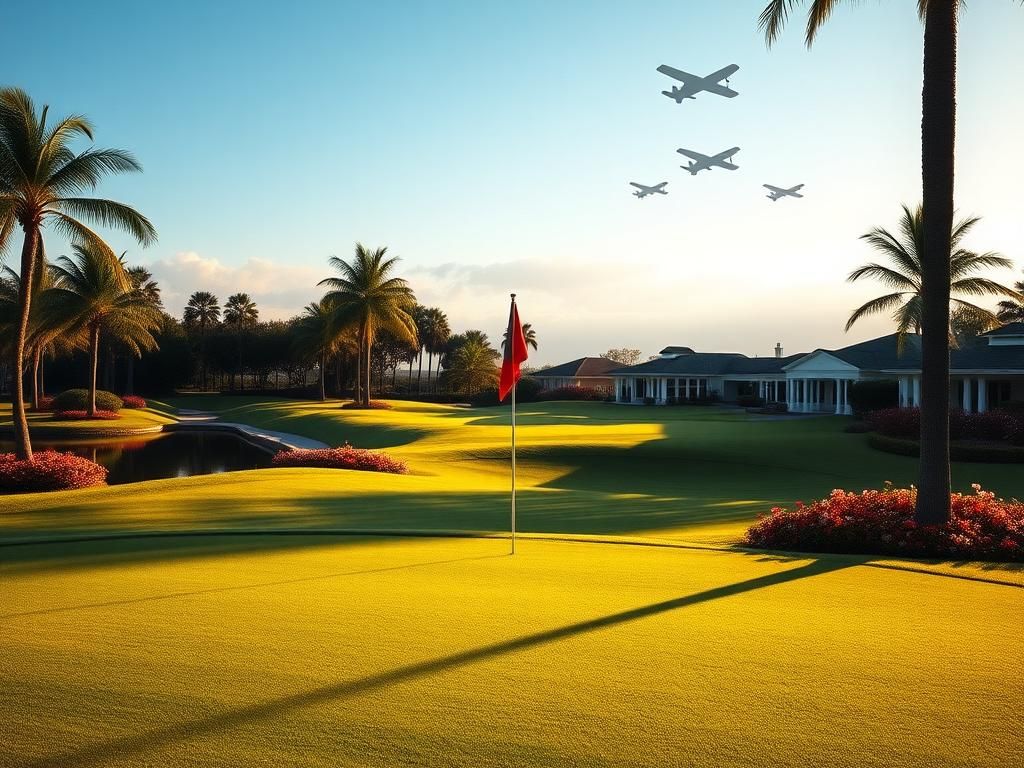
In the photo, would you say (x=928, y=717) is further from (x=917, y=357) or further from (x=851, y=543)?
(x=917, y=357)

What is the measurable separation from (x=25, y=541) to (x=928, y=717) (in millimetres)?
11039

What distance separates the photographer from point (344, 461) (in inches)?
993

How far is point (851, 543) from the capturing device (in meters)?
11.3

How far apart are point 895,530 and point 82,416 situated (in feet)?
171

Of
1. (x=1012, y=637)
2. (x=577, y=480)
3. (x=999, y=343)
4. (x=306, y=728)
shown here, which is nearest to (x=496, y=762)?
(x=306, y=728)

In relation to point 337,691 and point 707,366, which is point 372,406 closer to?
point 707,366

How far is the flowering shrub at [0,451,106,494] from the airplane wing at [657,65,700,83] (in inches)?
940

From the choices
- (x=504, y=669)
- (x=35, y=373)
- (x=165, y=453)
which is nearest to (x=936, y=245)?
(x=504, y=669)

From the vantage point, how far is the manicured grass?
13.8ft

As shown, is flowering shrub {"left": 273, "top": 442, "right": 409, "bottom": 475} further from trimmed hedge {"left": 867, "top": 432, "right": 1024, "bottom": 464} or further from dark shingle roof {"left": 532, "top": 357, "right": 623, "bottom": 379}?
dark shingle roof {"left": 532, "top": 357, "right": 623, "bottom": 379}

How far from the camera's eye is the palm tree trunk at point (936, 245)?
1152cm

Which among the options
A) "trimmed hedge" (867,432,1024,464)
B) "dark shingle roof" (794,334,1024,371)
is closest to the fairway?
"trimmed hedge" (867,432,1024,464)

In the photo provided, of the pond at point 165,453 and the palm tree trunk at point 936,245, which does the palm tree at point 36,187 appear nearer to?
the pond at point 165,453

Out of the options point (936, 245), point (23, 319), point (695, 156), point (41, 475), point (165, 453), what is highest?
point (695, 156)
